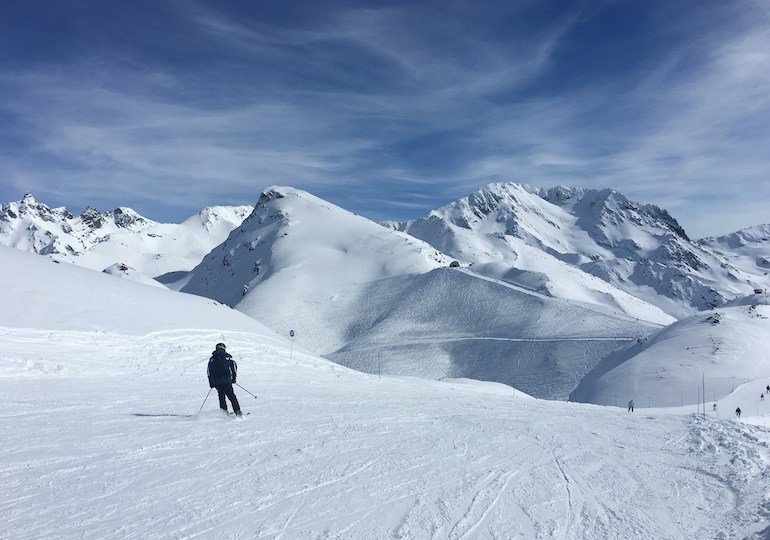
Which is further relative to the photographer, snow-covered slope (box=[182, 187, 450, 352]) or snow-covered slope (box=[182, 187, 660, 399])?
snow-covered slope (box=[182, 187, 450, 352])

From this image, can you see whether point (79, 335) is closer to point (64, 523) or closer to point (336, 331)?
point (64, 523)

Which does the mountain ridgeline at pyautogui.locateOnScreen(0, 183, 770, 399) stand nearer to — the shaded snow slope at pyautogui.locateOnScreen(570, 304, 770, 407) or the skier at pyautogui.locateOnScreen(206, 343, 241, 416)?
the shaded snow slope at pyautogui.locateOnScreen(570, 304, 770, 407)

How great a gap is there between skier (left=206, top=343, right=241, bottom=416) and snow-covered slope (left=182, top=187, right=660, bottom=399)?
53.1 meters

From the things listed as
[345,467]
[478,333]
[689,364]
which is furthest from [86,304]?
[478,333]

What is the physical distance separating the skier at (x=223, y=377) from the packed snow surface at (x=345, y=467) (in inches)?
13.2

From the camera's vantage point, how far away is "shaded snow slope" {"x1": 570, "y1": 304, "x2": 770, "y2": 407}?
4344 centimetres

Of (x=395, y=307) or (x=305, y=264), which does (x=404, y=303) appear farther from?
(x=305, y=264)

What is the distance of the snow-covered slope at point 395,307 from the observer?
70.3 metres

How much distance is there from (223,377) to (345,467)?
16.2 feet

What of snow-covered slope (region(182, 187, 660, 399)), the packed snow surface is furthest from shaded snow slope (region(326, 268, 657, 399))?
the packed snow surface

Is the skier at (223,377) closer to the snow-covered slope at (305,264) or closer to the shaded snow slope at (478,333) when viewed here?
the shaded snow slope at (478,333)

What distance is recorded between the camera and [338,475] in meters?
7.98

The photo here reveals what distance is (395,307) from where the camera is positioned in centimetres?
10069

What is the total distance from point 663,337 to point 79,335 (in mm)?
58818
